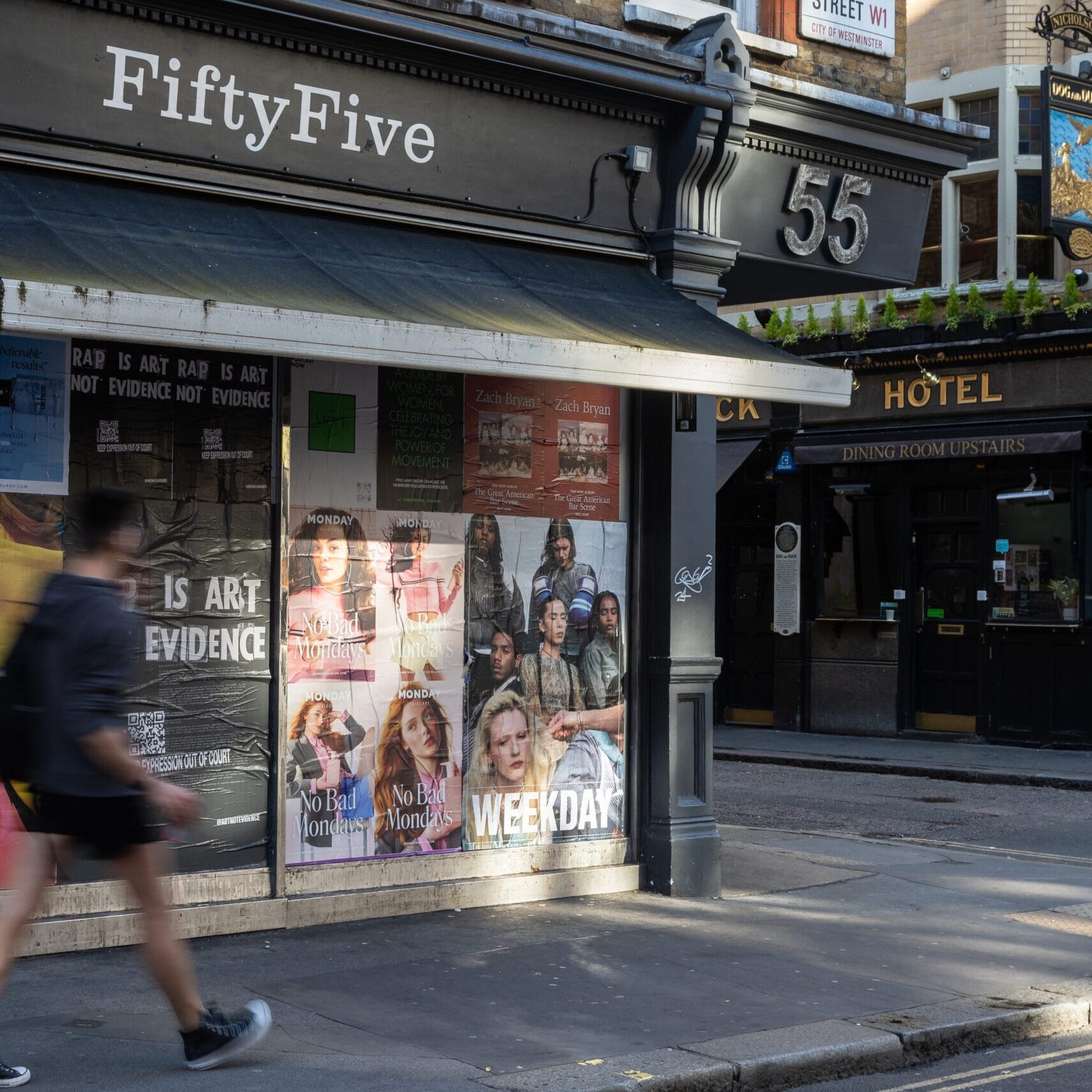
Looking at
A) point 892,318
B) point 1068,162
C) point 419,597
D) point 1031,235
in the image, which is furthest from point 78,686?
point 1031,235

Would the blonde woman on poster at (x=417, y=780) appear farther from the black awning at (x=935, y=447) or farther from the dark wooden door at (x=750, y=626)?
the dark wooden door at (x=750, y=626)

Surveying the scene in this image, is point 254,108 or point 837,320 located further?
point 837,320

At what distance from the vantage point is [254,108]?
7.71m

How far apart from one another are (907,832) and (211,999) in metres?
7.59

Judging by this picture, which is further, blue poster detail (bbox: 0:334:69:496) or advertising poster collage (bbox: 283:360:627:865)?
advertising poster collage (bbox: 283:360:627:865)

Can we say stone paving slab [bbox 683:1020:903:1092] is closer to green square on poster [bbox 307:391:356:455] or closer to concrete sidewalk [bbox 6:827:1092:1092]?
concrete sidewalk [bbox 6:827:1092:1092]

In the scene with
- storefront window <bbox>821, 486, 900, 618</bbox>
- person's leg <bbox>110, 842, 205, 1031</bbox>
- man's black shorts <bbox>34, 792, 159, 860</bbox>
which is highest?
storefront window <bbox>821, 486, 900, 618</bbox>

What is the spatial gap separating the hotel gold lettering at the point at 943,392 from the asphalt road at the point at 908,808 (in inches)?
191

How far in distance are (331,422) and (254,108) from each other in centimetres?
156

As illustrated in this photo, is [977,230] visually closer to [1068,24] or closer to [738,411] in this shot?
[1068,24]

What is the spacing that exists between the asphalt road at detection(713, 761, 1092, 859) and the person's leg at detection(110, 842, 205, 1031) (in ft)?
25.4

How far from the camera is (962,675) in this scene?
1909cm

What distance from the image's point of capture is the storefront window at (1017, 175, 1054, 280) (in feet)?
64.8

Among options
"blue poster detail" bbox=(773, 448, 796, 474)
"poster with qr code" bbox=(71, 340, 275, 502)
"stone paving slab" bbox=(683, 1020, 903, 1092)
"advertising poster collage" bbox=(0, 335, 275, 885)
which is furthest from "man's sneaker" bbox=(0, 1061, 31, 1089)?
"blue poster detail" bbox=(773, 448, 796, 474)
